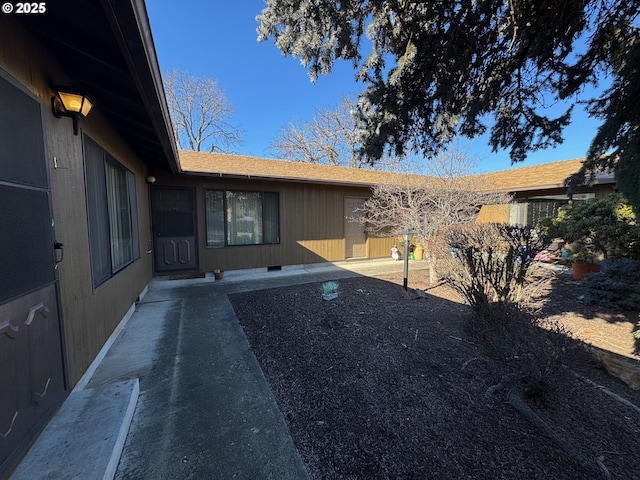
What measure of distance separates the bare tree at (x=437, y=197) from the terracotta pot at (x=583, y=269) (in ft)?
7.26

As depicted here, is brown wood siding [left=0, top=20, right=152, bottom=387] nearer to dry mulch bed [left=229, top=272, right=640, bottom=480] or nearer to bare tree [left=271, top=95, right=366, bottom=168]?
dry mulch bed [left=229, top=272, right=640, bottom=480]

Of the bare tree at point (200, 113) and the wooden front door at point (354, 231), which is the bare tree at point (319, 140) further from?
the wooden front door at point (354, 231)

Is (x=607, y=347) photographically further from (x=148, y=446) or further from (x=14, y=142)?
(x=14, y=142)

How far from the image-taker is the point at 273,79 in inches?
420

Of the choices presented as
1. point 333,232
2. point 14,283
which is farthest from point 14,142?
point 333,232

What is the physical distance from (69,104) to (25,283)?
1.55m

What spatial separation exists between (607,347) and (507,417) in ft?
7.68

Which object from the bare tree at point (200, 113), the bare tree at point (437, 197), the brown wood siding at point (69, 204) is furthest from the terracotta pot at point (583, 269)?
the bare tree at point (200, 113)

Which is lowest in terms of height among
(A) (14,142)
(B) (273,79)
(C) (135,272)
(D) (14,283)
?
(C) (135,272)

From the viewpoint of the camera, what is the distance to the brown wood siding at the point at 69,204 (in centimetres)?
177

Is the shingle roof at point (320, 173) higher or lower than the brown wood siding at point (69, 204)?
higher

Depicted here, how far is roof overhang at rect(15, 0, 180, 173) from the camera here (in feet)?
4.94

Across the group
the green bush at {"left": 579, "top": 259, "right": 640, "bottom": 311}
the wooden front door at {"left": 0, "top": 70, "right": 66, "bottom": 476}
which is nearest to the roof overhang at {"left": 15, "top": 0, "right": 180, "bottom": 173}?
the wooden front door at {"left": 0, "top": 70, "right": 66, "bottom": 476}

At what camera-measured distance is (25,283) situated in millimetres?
1612
